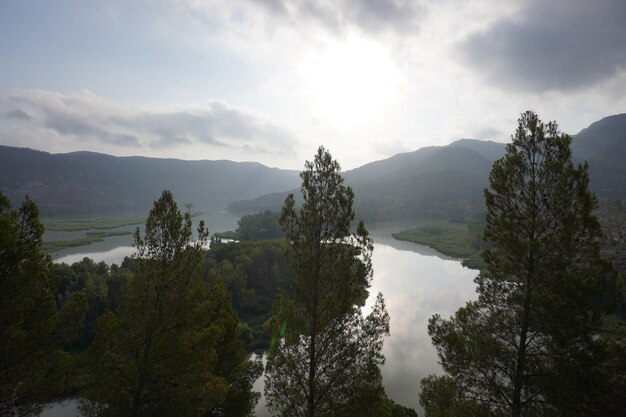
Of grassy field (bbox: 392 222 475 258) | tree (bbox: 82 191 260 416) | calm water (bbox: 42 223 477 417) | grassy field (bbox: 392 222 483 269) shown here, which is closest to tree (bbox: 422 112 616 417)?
tree (bbox: 82 191 260 416)

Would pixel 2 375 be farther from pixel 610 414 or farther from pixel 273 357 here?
pixel 610 414

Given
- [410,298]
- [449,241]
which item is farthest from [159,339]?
[449,241]

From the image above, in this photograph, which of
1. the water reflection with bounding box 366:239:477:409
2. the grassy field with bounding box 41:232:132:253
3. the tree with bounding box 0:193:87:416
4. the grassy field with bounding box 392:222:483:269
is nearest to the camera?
the tree with bounding box 0:193:87:416

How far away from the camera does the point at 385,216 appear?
197750 millimetres

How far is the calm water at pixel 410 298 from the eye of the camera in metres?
29.2

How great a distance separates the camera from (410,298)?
52.8m

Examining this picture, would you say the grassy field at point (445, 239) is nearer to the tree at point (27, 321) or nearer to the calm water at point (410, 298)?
the calm water at point (410, 298)

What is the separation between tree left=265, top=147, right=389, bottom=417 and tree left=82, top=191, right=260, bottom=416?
2865 millimetres

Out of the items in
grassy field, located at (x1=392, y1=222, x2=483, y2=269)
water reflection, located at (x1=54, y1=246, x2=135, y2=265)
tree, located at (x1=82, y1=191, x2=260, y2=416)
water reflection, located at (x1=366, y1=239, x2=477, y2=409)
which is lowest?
water reflection, located at (x1=366, y1=239, x2=477, y2=409)

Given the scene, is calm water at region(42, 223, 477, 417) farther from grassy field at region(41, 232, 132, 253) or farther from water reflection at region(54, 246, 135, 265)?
grassy field at region(41, 232, 132, 253)

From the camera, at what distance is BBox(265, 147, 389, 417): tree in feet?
38.6

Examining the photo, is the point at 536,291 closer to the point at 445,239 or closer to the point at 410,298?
the point at 410,298

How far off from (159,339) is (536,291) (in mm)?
14167

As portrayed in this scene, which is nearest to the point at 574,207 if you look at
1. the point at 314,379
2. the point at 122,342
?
the point at 314,379
